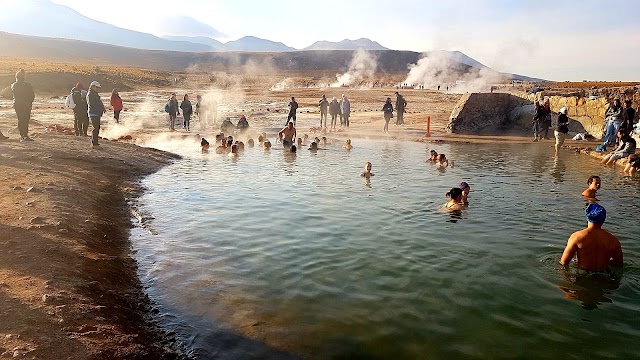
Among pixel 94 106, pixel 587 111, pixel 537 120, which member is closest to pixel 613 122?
pixel 537 120

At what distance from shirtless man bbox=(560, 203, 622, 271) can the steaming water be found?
8.9 inches

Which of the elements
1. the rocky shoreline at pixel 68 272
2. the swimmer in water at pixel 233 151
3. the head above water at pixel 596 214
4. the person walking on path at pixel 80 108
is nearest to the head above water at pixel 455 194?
the head above water at pixel 596 214

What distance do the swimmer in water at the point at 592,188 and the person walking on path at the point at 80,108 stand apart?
15.2 meters

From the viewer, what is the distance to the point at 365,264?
6.72m

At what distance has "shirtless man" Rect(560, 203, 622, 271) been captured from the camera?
20.0ft

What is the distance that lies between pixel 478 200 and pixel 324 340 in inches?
279

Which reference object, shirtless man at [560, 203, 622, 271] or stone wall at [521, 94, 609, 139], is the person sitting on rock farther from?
shirtless man at [560, 203, 622, 271]

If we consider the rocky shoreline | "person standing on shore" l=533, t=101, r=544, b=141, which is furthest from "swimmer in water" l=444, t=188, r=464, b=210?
"person standing on shore" l=533, t=101, r=544, b=141

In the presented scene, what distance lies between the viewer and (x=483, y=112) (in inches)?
960

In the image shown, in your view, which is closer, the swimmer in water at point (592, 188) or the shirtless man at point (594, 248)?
the shirtless man at point (594, 248)

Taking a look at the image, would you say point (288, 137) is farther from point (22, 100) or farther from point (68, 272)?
point (68, 272)

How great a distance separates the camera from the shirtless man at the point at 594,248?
608 centimetres

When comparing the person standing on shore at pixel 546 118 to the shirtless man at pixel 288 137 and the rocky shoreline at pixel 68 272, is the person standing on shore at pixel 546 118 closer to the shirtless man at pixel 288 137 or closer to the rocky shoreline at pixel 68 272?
the shirtless man at pixel 288 137

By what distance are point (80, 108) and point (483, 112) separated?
19372mm
